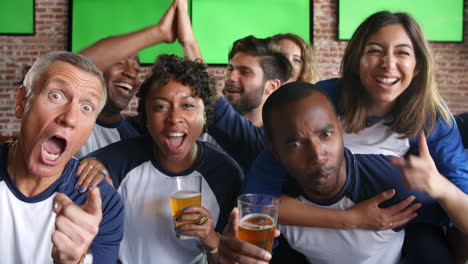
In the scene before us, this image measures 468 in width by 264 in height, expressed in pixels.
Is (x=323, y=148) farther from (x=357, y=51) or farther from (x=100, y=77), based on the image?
(x=100, y=77)

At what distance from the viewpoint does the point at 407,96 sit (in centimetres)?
158

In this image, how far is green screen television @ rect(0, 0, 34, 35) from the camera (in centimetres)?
496

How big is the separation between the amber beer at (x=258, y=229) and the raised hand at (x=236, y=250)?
0.02 meters

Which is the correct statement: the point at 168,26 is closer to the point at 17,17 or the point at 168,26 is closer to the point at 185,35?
the point at 185,35

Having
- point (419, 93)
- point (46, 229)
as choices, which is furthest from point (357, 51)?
point (46, 229)

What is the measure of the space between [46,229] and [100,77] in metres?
0.54

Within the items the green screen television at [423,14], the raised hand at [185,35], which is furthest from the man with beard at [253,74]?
the green screen television at [423,14]

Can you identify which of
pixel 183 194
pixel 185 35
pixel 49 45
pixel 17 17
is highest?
pixel 17 17

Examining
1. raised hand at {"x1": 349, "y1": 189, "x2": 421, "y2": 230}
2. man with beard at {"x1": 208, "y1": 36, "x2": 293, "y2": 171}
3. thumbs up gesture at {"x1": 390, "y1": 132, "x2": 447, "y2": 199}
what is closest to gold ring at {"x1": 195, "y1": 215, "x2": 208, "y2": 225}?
raised hand at {"x1": 349, "y1": 189, "x2": 421, "y2": 230}

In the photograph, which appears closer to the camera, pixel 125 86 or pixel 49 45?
pixel 125 86

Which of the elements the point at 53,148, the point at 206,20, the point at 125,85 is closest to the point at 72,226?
the point at 53,148

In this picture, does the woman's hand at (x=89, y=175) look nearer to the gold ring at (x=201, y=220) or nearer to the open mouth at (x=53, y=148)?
the open mouth at (x=53, y=148)

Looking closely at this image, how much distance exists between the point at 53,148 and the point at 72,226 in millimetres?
423

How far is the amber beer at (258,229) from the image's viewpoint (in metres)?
1.04
